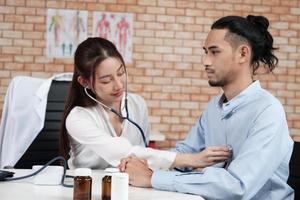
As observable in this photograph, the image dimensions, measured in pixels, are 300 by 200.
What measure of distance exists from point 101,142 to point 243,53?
65 centimetres

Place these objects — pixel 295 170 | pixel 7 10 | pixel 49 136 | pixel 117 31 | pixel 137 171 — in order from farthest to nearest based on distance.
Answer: pixel 117 31
pixel 7 10
pixel 49 136
pixel 295 170
pixel 137 171

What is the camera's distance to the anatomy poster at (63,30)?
400 centimetres

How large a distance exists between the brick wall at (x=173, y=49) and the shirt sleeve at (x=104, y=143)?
2.05 m

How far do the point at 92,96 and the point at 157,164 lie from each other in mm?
499

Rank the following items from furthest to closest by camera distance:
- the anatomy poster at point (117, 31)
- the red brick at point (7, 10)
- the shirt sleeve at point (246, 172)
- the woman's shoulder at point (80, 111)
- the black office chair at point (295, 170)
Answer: the anatomy poster at point (117, 31)
the red brick at point (7, 10)
the woman's shoulder at point (80, 111)
the black office chair at point (295, 170)
the shirt sleeve at point (246, 172)

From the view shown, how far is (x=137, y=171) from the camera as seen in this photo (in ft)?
5.51

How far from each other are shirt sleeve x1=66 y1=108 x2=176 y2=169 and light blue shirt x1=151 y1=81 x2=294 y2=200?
18 centimetres

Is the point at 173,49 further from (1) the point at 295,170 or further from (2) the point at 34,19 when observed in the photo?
(1) the point at 295,170

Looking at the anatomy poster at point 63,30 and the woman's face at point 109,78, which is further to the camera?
the anatomy poster at point 63,30

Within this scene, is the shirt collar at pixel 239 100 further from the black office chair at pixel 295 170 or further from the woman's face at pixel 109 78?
the woman's face at pixel 109 78

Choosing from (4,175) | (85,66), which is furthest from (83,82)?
(4,175)

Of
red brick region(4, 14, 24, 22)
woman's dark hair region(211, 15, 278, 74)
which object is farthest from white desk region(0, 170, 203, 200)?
red brick region(4, 14, 24, 22)

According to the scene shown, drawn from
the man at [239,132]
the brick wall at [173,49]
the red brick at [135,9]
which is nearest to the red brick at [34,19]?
the brick wall at [173,49]

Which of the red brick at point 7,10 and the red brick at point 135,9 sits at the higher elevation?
the red brick at point 135,9
